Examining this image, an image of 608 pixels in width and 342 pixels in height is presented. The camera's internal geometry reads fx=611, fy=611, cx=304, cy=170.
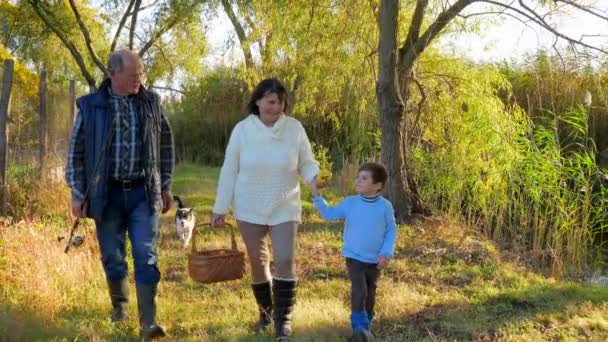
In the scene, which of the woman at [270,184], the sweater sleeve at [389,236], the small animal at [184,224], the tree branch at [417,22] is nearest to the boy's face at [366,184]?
the sweater sleeve at [389,236]

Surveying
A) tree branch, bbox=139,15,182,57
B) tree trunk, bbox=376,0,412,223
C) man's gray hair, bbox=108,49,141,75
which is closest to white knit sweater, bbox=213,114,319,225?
man's gray hair, bbox=108,49,141,75

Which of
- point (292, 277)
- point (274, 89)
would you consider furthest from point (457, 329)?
point (274, 89)

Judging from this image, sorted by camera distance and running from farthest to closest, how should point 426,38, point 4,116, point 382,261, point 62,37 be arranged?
point 62,37 < point 426,38 < point 4,116 < point 382,261

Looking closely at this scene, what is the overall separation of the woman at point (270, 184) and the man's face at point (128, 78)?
26.6 inches

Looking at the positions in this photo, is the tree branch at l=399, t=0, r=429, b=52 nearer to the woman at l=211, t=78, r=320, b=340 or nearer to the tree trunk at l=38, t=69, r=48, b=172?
the woman at l=211, t=78, r=320, b=340

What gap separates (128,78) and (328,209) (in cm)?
143

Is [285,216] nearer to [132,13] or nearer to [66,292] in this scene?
[66,292]

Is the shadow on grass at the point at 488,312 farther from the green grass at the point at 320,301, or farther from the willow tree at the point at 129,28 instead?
the willow tree at the point at 129,28

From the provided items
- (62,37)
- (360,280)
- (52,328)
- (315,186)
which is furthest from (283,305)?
(62,37)

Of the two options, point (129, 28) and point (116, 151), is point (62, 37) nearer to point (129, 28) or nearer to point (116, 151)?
point (129, 28)

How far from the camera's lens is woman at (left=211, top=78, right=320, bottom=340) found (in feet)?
11.8

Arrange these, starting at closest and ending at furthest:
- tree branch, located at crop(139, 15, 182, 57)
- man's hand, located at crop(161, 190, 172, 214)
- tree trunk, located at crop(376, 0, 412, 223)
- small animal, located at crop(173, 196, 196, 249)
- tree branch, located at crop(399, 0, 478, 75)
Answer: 1. man's hand, located at crop(161, 190, 172, 214)
2. small animal, located at crop(173, 196, 196, 249)
3. tree branch, located at crop(399, 0, 478, 75)
4. tree trunk, located at crop(376, 0, 412, 223)
5. tree branch, located at crop(139, 15, 182, 57)

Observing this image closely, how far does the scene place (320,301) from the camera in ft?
15.0

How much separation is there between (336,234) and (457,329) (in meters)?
3.52
